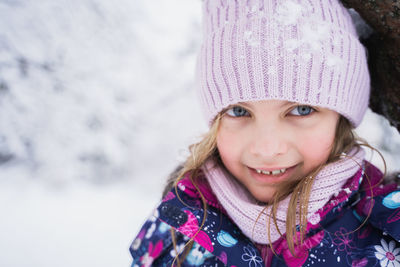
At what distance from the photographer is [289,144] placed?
3.77 feet

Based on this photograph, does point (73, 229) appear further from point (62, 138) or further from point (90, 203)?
point (62, 138)

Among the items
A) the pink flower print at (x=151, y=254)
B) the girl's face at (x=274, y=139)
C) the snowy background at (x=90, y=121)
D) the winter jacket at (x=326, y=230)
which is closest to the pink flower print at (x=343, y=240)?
the winter jacket at (x=326, y=230)

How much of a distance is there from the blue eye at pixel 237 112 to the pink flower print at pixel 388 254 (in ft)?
2.02

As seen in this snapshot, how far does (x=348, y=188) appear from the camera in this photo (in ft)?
3.82

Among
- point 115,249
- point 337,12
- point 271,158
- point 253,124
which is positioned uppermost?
point 337,12

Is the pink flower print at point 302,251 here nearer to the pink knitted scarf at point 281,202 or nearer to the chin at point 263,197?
the pink knitted scarf at point 281,202

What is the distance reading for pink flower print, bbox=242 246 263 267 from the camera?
3.71ft

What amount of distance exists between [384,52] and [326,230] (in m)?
0.73

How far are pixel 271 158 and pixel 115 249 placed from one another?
142cm

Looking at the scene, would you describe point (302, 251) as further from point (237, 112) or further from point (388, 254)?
point (237, 112)

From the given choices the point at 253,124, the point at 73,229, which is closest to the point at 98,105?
the point at 73,229

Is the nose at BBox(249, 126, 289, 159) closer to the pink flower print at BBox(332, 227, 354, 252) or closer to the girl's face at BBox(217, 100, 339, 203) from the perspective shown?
the girl's face at BBox(217, 100, 339, 203)

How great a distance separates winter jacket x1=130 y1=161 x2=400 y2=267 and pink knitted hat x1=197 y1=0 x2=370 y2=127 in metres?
0.30

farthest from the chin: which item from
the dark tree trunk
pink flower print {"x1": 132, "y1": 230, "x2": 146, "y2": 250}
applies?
the dark tree trunk
